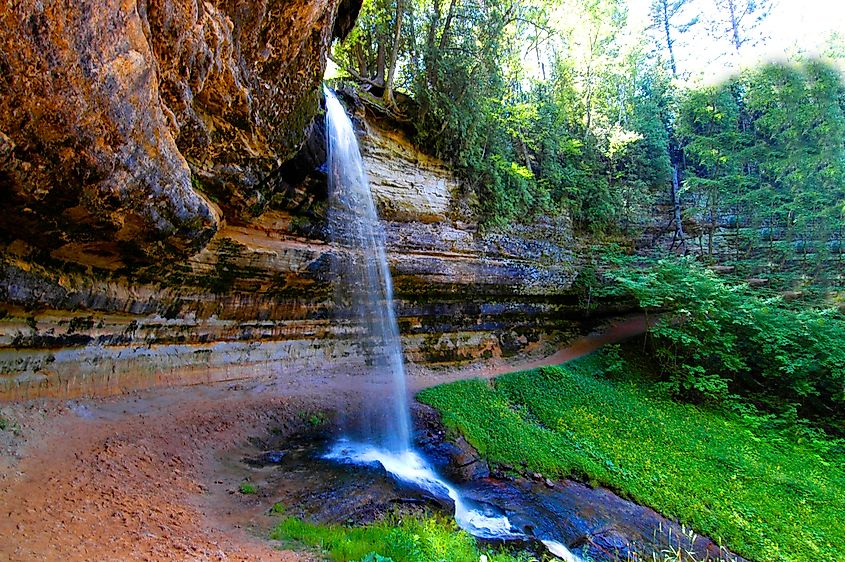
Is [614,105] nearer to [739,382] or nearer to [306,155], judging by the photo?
[739,382]

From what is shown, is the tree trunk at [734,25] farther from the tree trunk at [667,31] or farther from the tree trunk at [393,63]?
the tree trunk at [393,63]

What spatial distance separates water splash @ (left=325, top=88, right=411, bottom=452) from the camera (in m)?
10.2

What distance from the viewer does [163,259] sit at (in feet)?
24.4

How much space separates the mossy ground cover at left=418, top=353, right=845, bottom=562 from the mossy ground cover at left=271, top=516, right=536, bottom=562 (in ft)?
13.3

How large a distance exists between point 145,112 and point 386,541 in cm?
548

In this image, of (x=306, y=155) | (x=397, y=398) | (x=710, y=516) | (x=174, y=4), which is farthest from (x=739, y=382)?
(x=174, y=4)

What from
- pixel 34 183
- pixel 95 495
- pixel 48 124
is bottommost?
pixel 95 495

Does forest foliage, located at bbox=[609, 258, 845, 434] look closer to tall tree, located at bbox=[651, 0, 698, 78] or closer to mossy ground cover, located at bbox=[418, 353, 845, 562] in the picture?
mossy ground cover, located at bbox=[418, 353, 845, 562]

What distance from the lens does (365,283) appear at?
11.8m

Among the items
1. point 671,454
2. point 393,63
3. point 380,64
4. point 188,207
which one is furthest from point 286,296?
point 671,454

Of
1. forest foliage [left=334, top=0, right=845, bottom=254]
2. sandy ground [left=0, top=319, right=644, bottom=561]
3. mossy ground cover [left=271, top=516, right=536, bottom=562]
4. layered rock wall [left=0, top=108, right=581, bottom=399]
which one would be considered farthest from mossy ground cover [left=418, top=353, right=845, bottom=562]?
forest foliage [left=334, top=0, right=845, bottom=254]

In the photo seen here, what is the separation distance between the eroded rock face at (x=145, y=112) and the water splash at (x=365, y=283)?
97.4 inches

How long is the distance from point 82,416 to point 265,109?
20.0 feet

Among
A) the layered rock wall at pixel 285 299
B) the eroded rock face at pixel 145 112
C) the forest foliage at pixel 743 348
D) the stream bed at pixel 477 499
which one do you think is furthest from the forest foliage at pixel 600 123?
the stream bed at pixel 477 499
